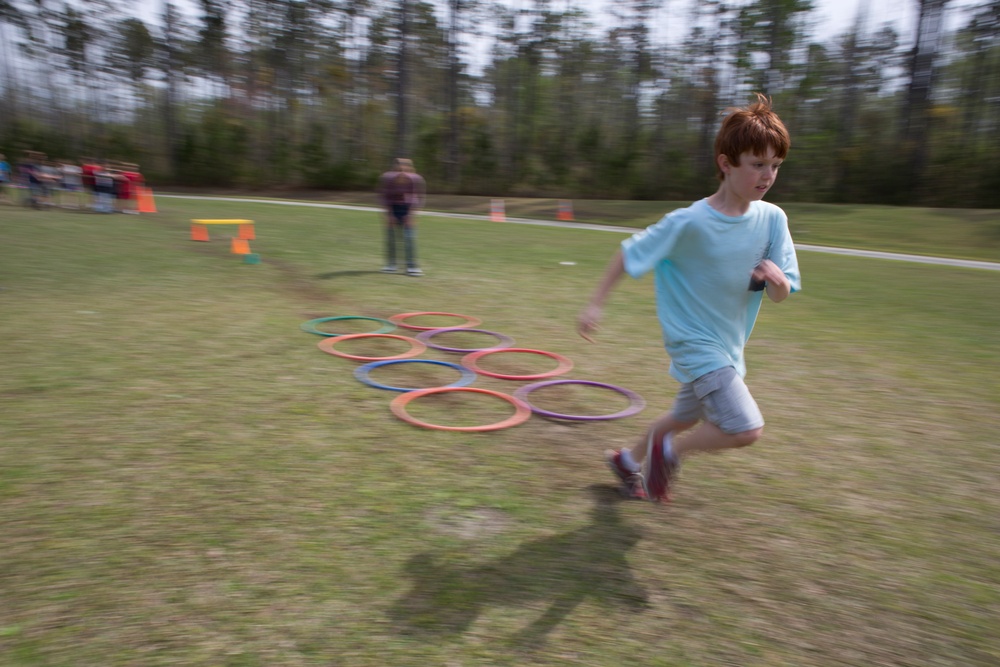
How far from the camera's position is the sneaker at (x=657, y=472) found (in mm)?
3658

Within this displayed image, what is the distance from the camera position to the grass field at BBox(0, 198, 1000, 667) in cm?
273

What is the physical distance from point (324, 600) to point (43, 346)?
16.6ft

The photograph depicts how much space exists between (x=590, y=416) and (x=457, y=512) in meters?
1.85

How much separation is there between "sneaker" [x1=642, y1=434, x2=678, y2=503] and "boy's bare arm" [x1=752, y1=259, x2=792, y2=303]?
968 millimetres

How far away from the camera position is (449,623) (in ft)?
9.15

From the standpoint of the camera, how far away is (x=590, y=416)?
527 centimetres

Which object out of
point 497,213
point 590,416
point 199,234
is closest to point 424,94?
point 497,213

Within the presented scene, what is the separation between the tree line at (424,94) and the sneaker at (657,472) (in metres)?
37.0

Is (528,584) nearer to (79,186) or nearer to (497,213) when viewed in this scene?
(497,213)

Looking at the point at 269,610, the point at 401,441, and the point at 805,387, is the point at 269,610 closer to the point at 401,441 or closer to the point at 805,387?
the point at 401,441

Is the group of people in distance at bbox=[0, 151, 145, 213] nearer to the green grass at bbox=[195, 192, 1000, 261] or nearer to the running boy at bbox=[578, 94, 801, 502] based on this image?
the green grass at bbox=[195, 192, 1000, 261]

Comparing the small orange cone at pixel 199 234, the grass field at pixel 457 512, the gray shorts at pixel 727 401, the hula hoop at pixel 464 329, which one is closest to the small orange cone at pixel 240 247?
the small orange cone at pixel 199 234

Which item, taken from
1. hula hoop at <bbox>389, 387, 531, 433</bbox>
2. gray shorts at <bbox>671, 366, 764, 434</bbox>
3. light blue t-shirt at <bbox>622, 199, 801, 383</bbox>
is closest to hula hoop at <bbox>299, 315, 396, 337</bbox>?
hula hoop at <bbox>389, 387, 531, 433</bbox>

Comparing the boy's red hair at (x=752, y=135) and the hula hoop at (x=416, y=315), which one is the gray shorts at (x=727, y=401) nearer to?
the boy's red hair at (x=752, y=135)
